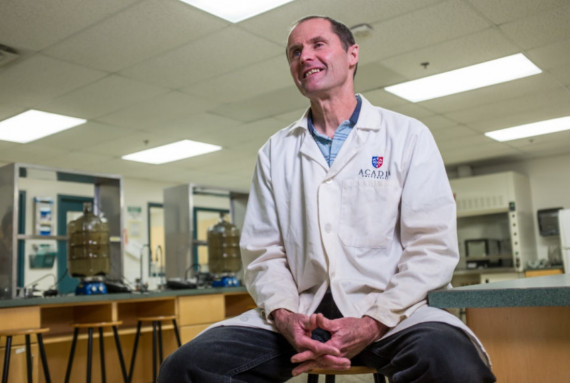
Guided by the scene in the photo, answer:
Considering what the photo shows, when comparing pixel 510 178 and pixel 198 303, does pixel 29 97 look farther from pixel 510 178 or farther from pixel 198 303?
pixel 510 178

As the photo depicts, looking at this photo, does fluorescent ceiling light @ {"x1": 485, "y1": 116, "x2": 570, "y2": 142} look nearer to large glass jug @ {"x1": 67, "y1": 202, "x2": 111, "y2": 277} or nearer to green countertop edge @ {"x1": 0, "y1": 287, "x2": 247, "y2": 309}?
green countertop edge @ {"x1": 0, "y1": 287, "x2": 247, "y2": 309}

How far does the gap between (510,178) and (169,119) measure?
16.7 feet

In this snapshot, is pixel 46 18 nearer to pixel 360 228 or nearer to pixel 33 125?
pixel 33 125

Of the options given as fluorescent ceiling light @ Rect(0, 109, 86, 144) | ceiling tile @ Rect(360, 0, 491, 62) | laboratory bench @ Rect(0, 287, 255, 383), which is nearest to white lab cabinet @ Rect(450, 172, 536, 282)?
ceiling tile @ Rect(360, 0, 491, 62)

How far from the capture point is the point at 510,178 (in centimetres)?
858

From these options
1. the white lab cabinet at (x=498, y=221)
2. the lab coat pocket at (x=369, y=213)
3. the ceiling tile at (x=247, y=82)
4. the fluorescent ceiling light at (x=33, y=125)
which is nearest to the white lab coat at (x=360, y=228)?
the lab coat pocket at (x=369, y=213)

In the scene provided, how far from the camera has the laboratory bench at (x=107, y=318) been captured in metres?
3.44

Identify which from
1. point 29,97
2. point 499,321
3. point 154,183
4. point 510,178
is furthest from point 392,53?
point 154,183

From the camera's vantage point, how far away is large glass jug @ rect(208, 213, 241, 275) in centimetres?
552

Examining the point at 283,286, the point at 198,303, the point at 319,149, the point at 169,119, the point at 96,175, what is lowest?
the point at 198,303

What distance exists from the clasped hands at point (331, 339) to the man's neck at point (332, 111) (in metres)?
0.54

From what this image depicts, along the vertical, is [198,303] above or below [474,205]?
below

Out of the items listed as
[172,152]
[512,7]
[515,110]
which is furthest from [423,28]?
[172,152]

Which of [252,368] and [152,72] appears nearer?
[252,368]
